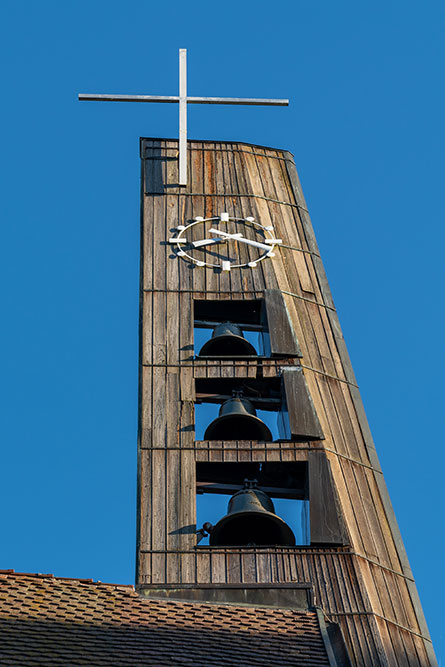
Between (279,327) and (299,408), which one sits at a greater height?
(279,327)

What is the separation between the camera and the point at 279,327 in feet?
77.5

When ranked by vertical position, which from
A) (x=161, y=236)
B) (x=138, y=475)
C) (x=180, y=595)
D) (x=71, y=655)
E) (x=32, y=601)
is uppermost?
(x=161, y=236)

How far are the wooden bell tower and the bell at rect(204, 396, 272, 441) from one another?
14cm

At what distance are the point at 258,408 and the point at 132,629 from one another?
25.9 ft

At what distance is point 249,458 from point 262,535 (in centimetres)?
138

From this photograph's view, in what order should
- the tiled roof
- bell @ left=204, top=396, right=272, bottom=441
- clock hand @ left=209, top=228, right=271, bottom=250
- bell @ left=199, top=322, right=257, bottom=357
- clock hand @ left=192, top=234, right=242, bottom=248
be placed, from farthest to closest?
clock hand @ left=209, top=228, right=271, bottom=250 → clock hand @ left=192, top=234, right=242, bottom=248 → bell @ left=199, top=322, right=257, bottom=357 → bell @ left=204, top=396, right=272, bottom=441 → the tiled roof

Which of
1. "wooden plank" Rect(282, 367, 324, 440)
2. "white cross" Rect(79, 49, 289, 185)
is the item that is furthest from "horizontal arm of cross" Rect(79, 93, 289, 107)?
"wooden plank" Rect(282, 367, 324, 440)

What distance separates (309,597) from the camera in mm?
17828

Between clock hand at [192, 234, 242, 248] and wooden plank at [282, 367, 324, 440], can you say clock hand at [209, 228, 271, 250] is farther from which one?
wooden plank at [282, 367, 324, 440]

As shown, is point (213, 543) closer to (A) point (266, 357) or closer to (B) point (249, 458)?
(B) point (249, 458)

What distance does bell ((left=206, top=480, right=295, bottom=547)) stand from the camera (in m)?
19.6

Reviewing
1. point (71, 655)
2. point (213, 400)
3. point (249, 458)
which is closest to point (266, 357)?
point (213, 400)

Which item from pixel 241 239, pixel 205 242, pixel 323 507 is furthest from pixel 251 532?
pixel 241 239

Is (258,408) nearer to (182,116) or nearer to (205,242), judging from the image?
(205,242)
